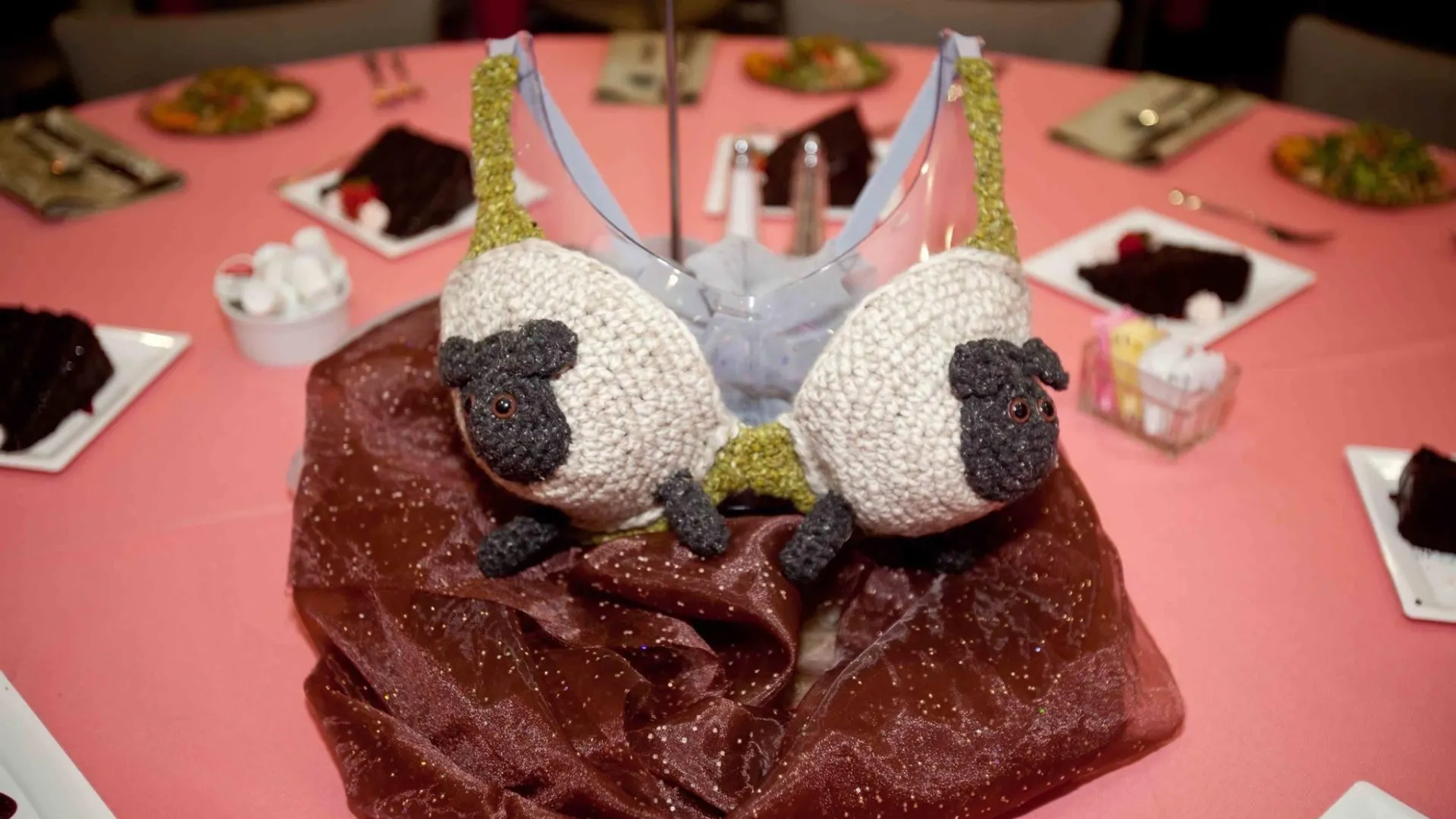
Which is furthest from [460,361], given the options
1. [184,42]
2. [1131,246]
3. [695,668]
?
[184,42]

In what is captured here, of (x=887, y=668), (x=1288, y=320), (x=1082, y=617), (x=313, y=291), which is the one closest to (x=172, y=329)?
(x=313, y=291)

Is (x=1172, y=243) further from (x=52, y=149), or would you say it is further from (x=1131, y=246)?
(x=52, y=149)

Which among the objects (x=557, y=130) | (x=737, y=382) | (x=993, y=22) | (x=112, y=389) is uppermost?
(x=557, y=130)

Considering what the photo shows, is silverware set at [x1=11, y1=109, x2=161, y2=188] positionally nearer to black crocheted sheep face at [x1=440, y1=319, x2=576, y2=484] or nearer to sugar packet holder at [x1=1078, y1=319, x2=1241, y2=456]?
black crocheted sheep face at [x1=440, y1=319, x2=576, y2=484]

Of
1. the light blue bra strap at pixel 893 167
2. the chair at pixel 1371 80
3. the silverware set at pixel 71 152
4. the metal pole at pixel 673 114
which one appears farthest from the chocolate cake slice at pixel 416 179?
the chair at pixel 1371 80

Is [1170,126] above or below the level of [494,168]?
below

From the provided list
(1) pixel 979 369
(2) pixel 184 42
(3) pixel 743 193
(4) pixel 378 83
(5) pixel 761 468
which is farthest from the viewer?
(2) pixel 184 42
